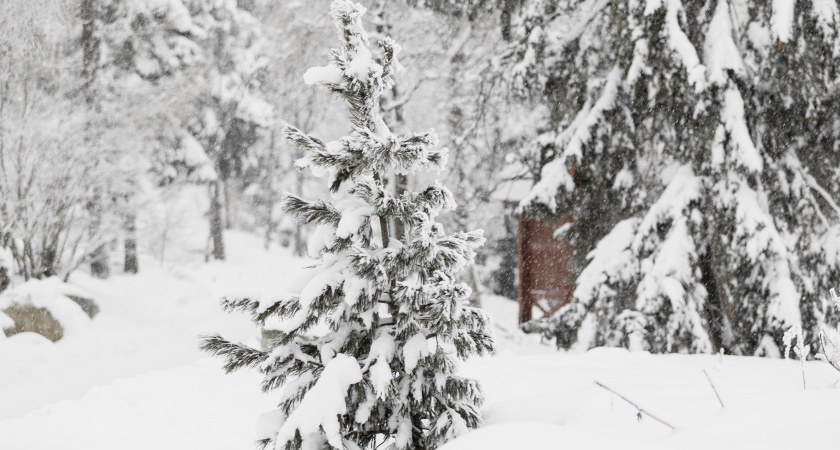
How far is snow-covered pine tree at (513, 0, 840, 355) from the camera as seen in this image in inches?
246

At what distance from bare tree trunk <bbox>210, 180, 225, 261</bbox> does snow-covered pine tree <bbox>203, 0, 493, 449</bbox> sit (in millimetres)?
22932

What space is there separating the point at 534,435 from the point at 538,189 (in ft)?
18.2

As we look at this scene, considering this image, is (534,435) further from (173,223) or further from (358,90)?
(173,223)

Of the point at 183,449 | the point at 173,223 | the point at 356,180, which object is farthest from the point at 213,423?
the point at 173,223

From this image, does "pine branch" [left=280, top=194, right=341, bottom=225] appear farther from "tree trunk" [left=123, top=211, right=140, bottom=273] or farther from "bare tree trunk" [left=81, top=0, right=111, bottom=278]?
"tree trunk" [left=123, top=211, right=140, bottom=273]

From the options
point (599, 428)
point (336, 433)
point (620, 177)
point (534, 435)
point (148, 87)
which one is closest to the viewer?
point (534, 435)

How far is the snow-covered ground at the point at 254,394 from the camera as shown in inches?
89.9

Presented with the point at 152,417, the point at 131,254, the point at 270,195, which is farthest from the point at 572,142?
the point at 270,195

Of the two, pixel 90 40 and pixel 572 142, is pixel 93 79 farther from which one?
pixel 572 142

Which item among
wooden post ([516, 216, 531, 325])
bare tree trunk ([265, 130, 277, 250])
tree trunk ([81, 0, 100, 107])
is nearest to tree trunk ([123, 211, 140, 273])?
tree trunk ([81, 0, 100, 107])

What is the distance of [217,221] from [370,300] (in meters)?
24.0

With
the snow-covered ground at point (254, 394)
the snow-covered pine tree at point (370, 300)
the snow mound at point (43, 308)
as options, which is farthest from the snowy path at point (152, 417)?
the snow-covered pine tree at point (370, 300)

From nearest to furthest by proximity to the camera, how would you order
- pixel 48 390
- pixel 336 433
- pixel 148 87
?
pixel 336 433 → pixel 48 390 → pixel 148 87

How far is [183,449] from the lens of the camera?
243 inches
